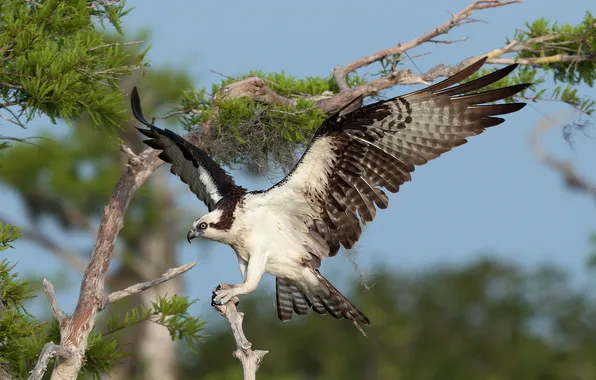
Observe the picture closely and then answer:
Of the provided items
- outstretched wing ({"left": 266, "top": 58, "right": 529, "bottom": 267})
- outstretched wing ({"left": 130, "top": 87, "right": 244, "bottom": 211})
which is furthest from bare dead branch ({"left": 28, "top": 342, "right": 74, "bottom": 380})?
outstretched wing ({"left": 266, "top": 58, "right": 529, "bottom": 267})

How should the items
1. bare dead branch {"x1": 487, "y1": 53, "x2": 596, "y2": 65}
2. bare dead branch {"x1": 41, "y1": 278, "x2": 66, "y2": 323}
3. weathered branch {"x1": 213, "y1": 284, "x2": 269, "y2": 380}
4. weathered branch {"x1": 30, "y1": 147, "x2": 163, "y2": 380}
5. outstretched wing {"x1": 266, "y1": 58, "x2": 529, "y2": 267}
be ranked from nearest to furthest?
weathered branch {"x1": 213, "y1": 284, "x2": 269, "y2": 380}
outstretched wing {"x1": 266, "y1": 58, "x2": 529, "y2": 267}
weathered branch {"x1": 30, "y1": 147, "x2": 163, "y2": 380}
bare dead branch {"x1": 41, "y1": 278, "x2": 66, "y2": 323}
bare dead branch {"x1": 487, "y1": 53, "x2": 596, "y2": 65}

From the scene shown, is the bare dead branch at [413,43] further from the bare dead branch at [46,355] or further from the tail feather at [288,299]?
the bare dead branch at [46,355]

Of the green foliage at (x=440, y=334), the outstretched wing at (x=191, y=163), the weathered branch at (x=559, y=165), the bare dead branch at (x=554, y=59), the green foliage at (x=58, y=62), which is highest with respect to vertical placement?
the green foliage at (x=58, y=62)

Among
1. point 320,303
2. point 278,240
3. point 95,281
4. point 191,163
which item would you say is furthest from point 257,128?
point 95,281

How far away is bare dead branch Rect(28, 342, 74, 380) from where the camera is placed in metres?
5.96

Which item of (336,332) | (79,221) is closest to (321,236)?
(79,221)

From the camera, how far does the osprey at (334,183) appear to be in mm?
6258

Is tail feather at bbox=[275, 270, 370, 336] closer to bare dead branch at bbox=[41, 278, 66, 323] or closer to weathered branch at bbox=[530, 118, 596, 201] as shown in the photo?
bare dead branch at bbox=[41, 278, 66, 323]

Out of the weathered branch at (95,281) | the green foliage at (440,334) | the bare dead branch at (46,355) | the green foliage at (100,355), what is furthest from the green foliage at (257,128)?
the green foliage at (440,334)

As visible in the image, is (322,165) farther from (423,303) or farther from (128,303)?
(423,303)

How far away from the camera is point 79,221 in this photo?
65.2 ft

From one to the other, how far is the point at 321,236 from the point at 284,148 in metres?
0.95

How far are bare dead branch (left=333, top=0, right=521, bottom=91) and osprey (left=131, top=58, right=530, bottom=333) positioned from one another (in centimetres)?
149

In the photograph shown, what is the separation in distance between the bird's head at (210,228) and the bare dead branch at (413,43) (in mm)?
1884
